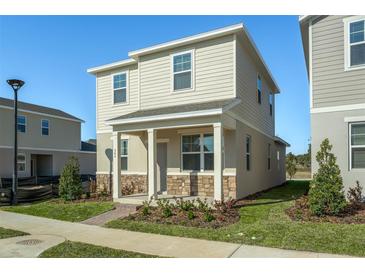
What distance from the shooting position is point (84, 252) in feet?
19.5

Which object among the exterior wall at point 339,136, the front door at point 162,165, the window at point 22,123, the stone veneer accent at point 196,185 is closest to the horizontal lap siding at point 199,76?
the front door at point 162,165

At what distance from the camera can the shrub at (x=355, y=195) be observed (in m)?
8.85

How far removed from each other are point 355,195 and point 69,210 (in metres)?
9.30

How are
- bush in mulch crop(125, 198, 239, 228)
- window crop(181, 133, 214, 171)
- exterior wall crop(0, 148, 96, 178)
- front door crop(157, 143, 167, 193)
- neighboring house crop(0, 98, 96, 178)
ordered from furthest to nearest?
neighboring house crop(0, 98, 96, 178) → exterior wall crop(0, 148, 96, 178) → front door crop(157, 143, 167, 193) → window crop(181, 133, 214, 171) → bush in mulch crop(125, 198, 239, 228)

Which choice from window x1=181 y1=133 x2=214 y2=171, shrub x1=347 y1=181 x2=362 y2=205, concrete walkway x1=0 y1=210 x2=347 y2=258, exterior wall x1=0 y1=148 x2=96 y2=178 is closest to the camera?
concrete walkway x1=0 y1=210 x2=347 y2=258

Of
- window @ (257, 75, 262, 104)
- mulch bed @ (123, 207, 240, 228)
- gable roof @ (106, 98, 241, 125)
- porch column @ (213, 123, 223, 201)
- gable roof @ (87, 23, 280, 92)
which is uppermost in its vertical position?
gable roof @ (87, 23, 280, 92)

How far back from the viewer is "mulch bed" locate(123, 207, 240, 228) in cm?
794

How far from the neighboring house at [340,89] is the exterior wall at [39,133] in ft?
66.7

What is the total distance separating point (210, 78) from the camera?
11664 millimetres

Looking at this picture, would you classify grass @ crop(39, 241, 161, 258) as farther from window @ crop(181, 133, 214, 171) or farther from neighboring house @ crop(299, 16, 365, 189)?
neighboring house @ crop(299, 16, 365, 189)

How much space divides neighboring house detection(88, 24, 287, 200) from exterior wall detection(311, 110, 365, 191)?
108 inches

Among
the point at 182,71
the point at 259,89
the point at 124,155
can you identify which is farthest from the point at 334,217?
the point at 124,155

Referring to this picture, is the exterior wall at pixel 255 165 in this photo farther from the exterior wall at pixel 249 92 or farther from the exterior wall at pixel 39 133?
the exterior wall at pixel 39 133

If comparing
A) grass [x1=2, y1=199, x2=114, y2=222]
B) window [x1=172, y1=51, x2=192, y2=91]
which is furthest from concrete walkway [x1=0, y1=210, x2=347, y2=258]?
window [x1=172, y1=51, x2=192, y2=91]
